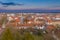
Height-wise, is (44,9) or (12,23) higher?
(44,9)

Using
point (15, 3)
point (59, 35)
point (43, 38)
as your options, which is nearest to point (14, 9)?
point (15, 3)

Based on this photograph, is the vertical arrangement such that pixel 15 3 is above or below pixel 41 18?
above

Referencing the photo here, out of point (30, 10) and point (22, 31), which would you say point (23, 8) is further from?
point (22, 31)

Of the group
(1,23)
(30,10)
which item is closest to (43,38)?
(30,10)

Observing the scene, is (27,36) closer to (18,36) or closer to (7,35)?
(18,36)

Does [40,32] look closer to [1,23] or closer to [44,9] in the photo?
[44,9]

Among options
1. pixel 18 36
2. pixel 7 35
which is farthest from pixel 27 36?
pixel 7 35

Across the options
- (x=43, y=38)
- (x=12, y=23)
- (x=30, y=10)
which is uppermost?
(x=30, y=10)

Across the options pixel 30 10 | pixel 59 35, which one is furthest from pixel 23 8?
pixel 59 35
